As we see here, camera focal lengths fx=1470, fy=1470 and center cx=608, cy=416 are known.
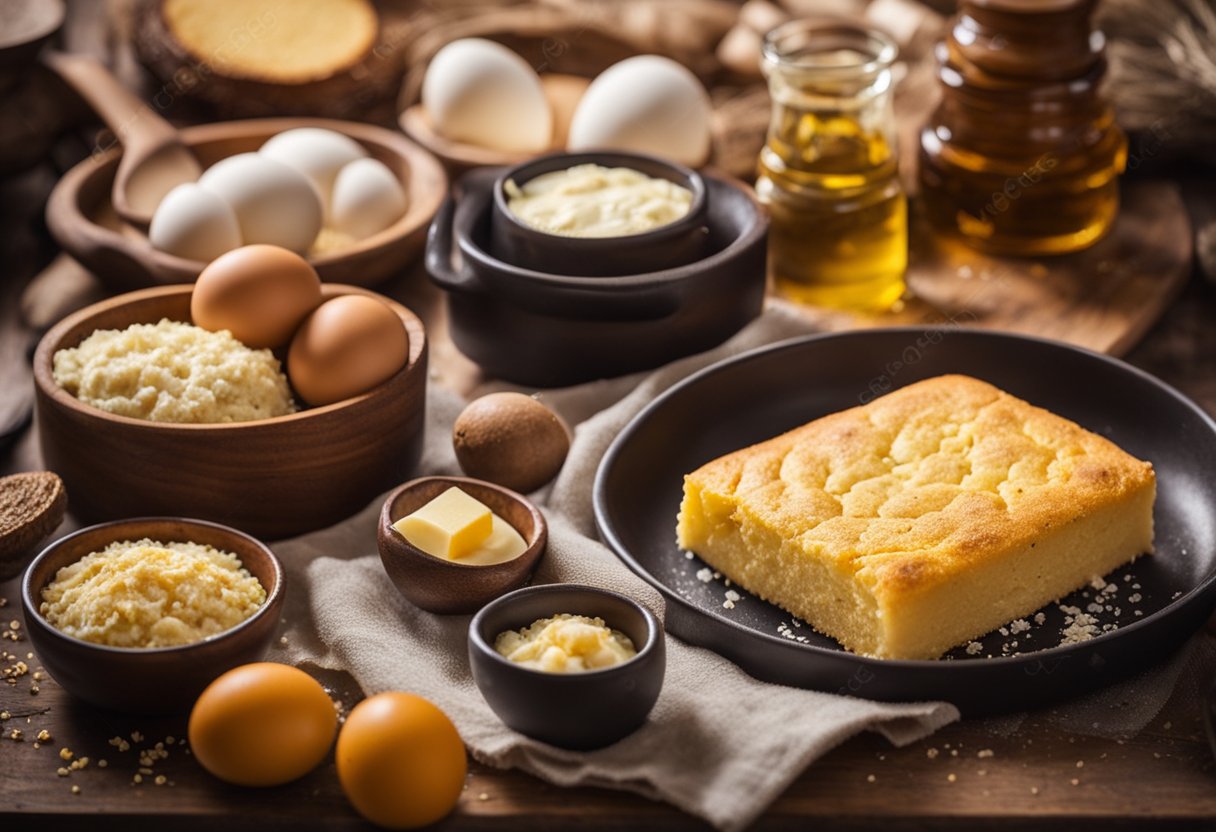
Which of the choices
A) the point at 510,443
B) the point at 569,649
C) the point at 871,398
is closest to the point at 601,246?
the point at 510,443

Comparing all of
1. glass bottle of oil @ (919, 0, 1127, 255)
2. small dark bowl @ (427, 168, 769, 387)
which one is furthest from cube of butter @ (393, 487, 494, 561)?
glass bottle of oil @ (919, 0, 1127, 255)

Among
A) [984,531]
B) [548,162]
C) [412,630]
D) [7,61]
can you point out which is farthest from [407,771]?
[7,61]

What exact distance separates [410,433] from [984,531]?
32.6 inches

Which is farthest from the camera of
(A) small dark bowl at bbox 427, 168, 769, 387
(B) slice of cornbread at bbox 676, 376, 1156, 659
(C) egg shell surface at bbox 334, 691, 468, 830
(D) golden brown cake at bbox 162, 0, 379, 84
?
(D) golden brown cake at bbox 162, 0, 379, 84

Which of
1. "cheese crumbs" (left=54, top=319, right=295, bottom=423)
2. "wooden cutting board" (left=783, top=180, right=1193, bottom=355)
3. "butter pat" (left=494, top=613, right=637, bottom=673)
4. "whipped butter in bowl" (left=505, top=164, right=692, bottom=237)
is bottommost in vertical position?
"wooden cutting board" (left=783, top=180, right=1193, bottom=355)

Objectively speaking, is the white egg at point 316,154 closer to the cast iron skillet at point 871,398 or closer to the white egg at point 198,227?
the white egg at point 198,227

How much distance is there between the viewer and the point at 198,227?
7.92 feet

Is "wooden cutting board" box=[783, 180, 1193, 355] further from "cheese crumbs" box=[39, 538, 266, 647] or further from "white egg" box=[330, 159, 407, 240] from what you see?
"cheese crumbs" box=[39, 538, 266, 647]

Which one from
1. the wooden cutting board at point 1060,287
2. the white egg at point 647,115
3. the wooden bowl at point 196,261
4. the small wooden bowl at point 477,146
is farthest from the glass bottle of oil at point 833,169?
the wooden bowl at point 196,261

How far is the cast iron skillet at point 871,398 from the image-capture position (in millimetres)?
1696

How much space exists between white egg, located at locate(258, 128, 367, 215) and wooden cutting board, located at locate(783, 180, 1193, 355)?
911 mm

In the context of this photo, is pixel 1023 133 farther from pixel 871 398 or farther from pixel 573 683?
pixel 573 683

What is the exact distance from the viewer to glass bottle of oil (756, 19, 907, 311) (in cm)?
256

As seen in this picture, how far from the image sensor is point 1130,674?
1.77 metres
